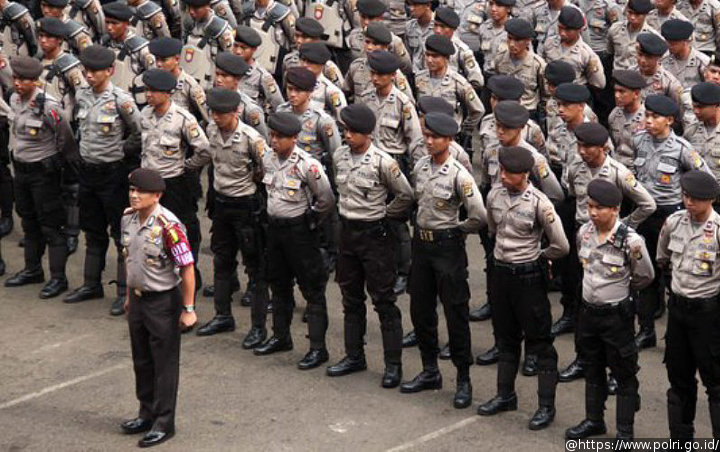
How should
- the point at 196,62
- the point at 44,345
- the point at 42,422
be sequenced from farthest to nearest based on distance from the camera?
the point at 196,62, the point at 44,345, the point at 42,422

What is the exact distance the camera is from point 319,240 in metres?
12.4

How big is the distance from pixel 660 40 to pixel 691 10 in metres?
2.75

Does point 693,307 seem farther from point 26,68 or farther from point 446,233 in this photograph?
point 26,68

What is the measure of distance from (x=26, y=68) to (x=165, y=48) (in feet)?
4.33

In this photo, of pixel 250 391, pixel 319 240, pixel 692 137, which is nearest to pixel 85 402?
pixel 250 391

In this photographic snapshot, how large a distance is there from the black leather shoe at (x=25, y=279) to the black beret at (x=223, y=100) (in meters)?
3.03

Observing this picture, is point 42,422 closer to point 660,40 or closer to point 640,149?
point 640,149

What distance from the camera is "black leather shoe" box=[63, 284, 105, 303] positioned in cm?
1403

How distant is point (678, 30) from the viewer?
14406 millimetres

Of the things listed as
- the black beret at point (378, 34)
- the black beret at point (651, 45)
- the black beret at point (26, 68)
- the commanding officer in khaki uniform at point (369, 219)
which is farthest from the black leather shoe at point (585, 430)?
the black beret at point (26, 68)

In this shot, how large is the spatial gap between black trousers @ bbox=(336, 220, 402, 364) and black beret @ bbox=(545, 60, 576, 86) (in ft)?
8.27

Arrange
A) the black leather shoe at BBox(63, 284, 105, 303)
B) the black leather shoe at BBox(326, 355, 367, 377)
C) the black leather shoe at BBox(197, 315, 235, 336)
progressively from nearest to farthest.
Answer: the black leather shoe at BBox(326, 355, 367, 377) < the black leather shoe at BBox(197, 315, 235, 336) < the black leather shoe at BBox(63, 284, 105, 303)

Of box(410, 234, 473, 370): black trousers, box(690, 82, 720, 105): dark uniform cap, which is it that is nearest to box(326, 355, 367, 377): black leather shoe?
box(410, 234, 473, 370): black trousers

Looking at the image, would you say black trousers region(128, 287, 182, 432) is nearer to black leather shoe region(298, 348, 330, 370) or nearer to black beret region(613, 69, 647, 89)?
black leather shoe region(298, 348, 330, 370)
